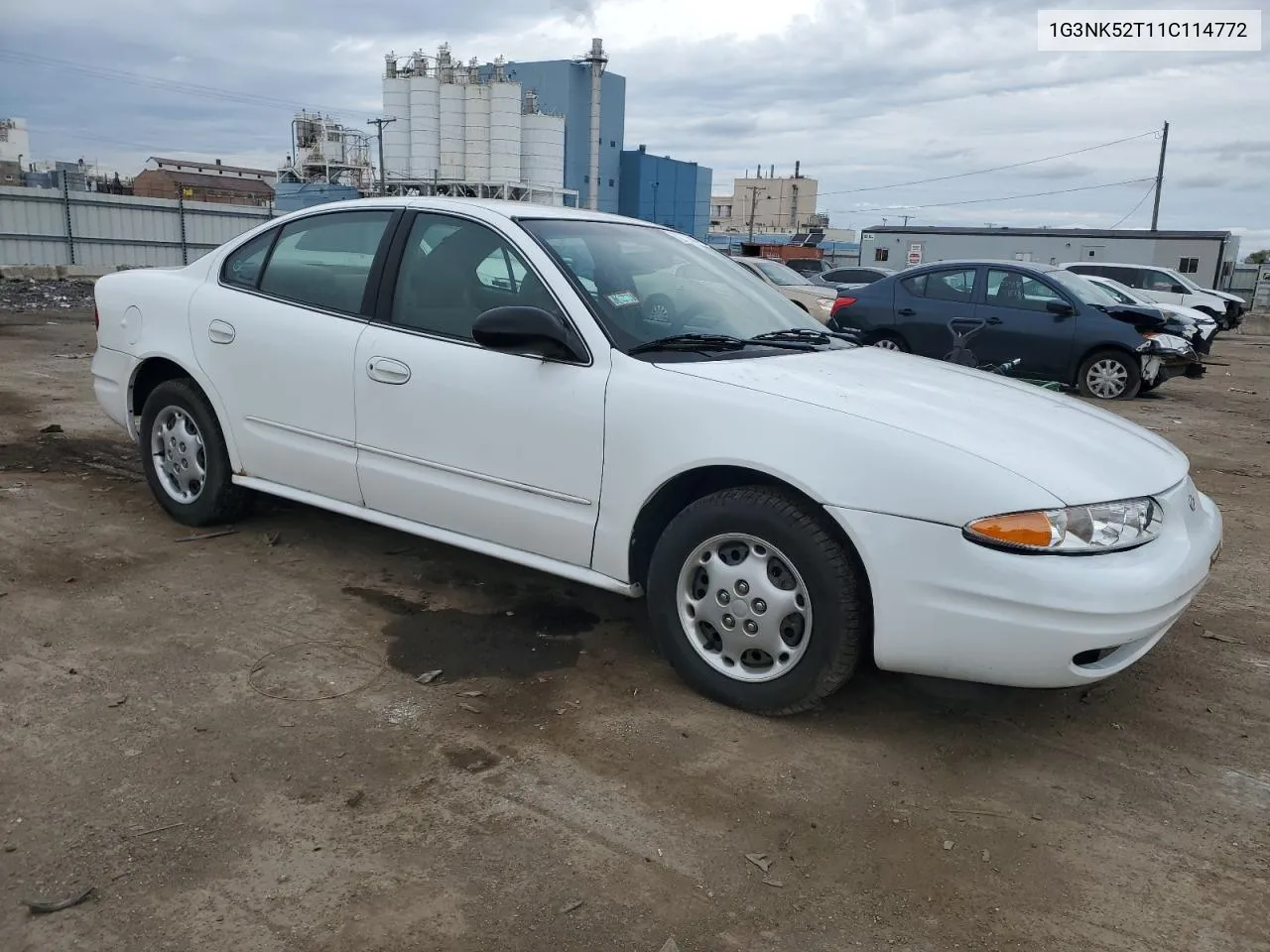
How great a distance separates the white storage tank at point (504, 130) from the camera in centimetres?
4494

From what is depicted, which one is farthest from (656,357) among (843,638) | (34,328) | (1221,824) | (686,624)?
(34,328)

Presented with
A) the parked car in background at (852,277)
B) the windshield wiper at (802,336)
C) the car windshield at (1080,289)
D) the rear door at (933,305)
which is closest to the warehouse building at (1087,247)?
the parked car in background at (852,277)

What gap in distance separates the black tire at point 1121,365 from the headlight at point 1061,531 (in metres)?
9.54

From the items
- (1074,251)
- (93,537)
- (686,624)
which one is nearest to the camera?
(686,624)

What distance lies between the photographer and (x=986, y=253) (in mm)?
38875

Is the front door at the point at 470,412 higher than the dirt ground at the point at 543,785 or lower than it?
higher

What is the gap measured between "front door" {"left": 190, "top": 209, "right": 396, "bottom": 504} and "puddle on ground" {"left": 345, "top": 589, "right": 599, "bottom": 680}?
0.62 m

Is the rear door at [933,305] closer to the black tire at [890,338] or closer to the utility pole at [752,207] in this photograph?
the black tire at [890,338]

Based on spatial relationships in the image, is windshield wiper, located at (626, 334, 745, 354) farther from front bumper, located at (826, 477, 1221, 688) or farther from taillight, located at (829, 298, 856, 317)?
taillight, located at (829, 298, 856, 317)

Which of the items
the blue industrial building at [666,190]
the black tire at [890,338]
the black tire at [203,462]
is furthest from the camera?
the blue industrial building at [666,190]

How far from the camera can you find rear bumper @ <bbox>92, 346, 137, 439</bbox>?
5.18 meters

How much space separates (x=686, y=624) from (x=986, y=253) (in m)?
39.0

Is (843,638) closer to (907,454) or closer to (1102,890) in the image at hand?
→ (907,454)

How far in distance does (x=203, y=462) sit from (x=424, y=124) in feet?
142
